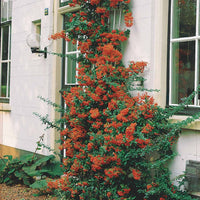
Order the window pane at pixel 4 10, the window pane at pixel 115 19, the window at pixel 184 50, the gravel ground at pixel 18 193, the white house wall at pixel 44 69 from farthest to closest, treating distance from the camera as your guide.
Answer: the window pane at pixel 4 10, the gravel ground at pixel 18 193, the window pane at pixel 115 19, the white house wall at pixel 44 69, the window at pixel 184 50

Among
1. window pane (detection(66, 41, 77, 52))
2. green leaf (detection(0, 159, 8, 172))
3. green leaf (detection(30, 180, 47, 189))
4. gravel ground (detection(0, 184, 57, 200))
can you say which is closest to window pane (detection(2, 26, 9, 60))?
window pane (detection(66, 41, 77, 52))

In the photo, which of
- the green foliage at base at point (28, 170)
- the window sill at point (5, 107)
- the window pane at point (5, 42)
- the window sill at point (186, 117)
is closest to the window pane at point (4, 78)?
the window pane at point (5, 42)

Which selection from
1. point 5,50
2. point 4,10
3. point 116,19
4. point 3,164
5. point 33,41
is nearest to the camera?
point 116,19

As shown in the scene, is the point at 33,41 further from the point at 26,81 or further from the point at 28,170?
the point at 28,170

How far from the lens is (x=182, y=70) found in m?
4.60

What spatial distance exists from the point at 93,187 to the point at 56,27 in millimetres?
3131

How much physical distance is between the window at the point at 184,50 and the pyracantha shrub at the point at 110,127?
348 millimetres

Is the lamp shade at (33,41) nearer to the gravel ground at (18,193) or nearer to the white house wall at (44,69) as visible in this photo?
the white house wall at (44,69)

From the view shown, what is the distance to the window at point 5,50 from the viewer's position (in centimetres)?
832

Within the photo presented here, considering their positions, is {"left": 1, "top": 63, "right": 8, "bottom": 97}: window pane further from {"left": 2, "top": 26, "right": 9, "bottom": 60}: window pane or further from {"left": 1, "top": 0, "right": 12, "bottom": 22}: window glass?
{"left": 1, "top": 0, "right": 12, "bottom": 22}: window glass

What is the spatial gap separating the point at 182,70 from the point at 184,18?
643 mm

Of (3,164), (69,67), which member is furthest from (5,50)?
(3,164)

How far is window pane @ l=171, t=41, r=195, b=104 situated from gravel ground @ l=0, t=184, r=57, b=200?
237 centimetres

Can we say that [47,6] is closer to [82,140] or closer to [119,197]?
[82,140]
